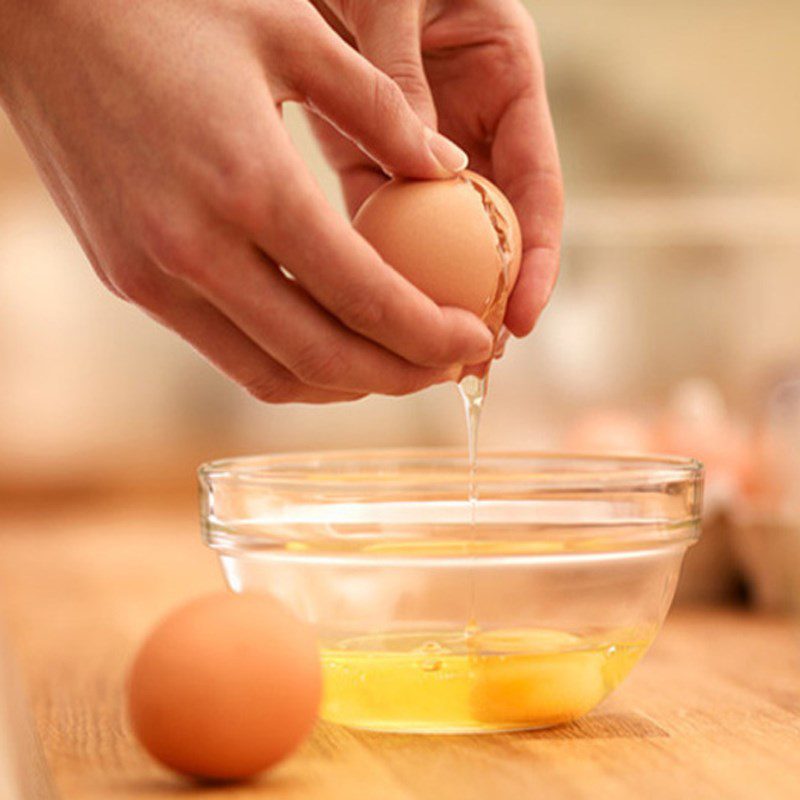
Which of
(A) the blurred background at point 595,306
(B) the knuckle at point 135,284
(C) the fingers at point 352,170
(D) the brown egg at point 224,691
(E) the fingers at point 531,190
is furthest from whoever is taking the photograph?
(A) the blurred background at point 595,306

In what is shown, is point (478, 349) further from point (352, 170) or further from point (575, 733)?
point (352, 170)

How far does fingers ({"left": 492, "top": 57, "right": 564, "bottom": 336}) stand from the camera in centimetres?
103

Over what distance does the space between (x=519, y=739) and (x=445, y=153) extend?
1.25 ft

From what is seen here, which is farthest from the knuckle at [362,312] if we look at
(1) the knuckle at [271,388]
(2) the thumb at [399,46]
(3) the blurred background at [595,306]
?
(3) the blurred background at [595,306]

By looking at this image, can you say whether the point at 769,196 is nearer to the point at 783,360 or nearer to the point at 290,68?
the point at 783,360

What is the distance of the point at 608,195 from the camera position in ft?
12.8

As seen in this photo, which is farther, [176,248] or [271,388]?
[271,388]

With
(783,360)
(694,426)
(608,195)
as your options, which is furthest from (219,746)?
(608,195)

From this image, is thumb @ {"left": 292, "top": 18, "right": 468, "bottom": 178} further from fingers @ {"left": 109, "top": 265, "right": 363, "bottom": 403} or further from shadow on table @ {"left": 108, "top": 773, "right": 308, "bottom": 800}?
shadow on table @ {"left": 108, "top": 773, "right": 308, "bottom": 800}

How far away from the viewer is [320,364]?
0.90 m

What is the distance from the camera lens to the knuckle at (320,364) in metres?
0.89

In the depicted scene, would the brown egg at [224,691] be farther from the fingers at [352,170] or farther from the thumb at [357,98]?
the fingers at [352,170]

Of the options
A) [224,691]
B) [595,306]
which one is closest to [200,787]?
[224,691]

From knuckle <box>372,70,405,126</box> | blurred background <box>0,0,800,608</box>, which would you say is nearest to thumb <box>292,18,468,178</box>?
knuckle <box>372,70,405,126</box>
